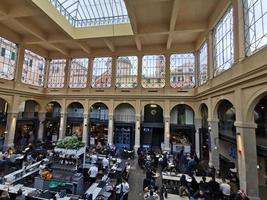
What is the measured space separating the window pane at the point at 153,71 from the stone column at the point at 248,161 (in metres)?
11.1

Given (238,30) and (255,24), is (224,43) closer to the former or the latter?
(238,30)

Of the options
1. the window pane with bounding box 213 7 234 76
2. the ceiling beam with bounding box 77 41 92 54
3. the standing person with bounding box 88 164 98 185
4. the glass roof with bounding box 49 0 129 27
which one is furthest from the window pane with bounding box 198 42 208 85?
the ceiling beam with bounding box 77 41 92 54

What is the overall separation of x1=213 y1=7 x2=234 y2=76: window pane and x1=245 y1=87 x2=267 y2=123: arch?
9.46 ft

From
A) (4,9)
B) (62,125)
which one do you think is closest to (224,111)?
(62,125)

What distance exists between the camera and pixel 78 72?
20750 millimetres

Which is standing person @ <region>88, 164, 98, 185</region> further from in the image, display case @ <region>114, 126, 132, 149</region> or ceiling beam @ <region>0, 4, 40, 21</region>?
ceiling beam @ <region>0, 4, 40, 21</region>

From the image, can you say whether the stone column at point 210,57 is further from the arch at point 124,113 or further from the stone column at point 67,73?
the stone column at point 67,73

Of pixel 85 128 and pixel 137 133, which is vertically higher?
pixel 85 128

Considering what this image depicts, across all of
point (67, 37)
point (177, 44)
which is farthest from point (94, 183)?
point (177, 44)

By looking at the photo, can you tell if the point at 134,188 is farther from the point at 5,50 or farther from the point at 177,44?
the point at 5,50

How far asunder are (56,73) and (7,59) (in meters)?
5.43

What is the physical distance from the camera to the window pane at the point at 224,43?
9805 millimetres

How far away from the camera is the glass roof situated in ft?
49.3

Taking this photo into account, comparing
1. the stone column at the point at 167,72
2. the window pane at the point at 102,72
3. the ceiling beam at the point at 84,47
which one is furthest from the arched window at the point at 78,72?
the stone column at the point at 167,72
